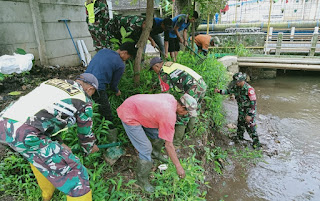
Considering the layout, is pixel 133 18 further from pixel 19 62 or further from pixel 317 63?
pixel 317 63

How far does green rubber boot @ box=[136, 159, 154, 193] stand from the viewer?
2.65 metres

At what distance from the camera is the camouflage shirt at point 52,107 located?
1813 mm

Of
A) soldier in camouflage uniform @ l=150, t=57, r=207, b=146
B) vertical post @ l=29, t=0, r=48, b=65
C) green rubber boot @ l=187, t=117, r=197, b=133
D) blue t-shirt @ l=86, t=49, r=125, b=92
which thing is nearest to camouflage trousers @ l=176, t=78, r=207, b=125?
soldier in camouflage uniform @ l=150, t=57, r=207, b=146

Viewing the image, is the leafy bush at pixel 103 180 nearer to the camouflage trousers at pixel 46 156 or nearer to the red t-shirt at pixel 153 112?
the camouflage trousers at pixel 46 156

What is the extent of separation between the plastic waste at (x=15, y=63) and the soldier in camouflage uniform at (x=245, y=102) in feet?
14.2

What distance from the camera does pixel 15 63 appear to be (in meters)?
4.66

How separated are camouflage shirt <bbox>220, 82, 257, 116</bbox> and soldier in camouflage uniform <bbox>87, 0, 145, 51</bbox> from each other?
2.28 meters

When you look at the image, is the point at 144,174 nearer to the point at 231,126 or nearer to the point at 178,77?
the point at 178,77

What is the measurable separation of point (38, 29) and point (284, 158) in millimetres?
6376

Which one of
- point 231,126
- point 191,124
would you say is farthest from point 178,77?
point 231,126

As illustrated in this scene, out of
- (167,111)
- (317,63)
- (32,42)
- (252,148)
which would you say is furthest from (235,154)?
(317,63)

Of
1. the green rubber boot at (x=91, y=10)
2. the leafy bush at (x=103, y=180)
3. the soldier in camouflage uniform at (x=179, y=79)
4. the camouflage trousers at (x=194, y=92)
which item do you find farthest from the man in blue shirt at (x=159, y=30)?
the leafy bush at (x=103, y=180)

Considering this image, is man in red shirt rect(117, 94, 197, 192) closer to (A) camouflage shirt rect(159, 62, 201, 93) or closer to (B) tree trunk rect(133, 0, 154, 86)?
(A) camouflage shirt rect(159, 62, 201, 93)

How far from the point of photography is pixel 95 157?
9.58 ft
